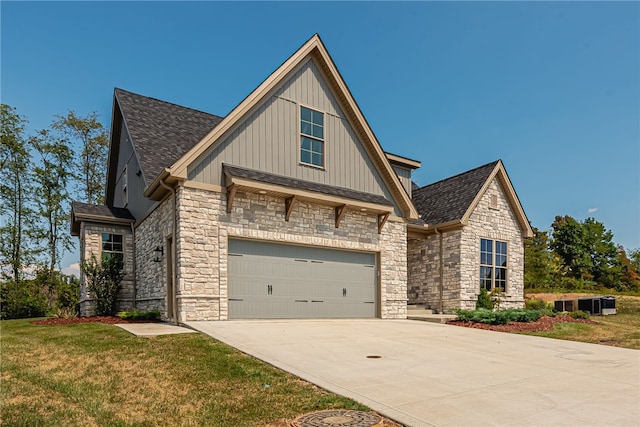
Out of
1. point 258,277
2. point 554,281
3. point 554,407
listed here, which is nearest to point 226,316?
point 258,277

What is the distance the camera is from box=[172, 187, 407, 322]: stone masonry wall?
12.3 meters

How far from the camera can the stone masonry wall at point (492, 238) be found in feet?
62.4

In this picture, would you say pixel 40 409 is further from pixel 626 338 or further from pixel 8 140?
pixel 8 140

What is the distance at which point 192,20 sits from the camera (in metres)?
12.7

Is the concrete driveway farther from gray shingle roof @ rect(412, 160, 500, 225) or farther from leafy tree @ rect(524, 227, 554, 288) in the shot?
leafy tree @ rect(524, 227, 554, 288)

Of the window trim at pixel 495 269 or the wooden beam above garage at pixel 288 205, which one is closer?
the wooden beam above garage at pixel 288 205

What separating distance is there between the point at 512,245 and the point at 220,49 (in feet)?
51.6

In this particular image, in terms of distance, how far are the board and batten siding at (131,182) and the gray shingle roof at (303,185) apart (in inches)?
153

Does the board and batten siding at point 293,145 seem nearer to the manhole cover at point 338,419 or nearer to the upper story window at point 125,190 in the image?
the upper story window at point 125,190

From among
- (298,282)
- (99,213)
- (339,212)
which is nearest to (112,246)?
(99,213)

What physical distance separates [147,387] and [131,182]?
13435 millimetres

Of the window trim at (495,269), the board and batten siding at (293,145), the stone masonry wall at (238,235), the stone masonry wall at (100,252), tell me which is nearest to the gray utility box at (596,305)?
the window trim at (495,269)

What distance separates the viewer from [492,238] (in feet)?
66.4

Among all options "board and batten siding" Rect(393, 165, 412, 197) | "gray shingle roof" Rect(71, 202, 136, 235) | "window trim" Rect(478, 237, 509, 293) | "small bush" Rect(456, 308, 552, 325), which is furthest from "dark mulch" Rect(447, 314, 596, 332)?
"gray shingle roof" Rect(71, 202, 136, 235)
